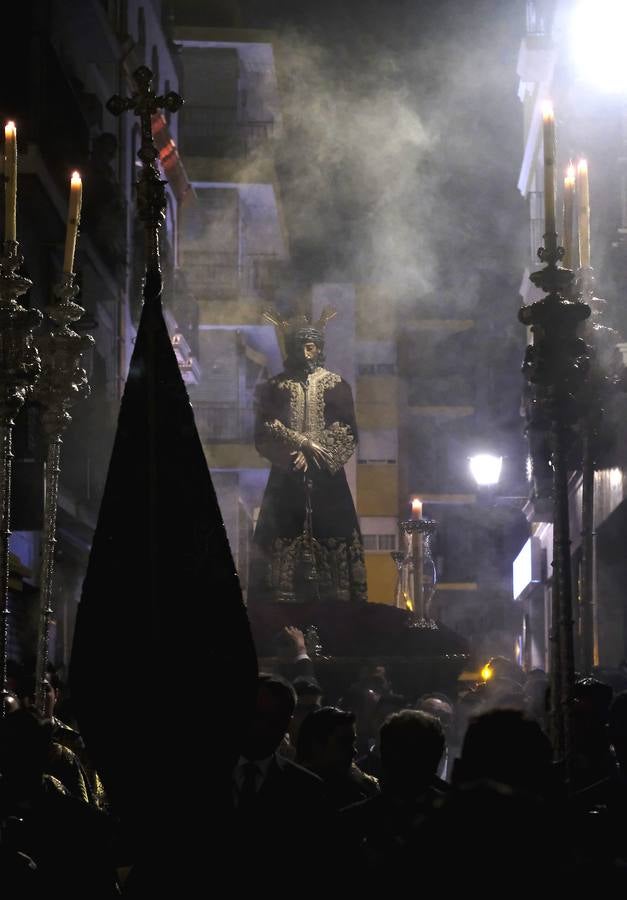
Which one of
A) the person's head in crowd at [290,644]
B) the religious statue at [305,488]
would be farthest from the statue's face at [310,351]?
the person's head in crowd at [290,644]

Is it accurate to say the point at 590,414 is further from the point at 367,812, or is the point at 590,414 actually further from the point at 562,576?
the point at 367,812

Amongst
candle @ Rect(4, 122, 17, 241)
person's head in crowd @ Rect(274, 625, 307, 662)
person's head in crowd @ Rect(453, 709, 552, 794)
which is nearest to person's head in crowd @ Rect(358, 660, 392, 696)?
person's head in crowd @ Rect(274, 625, 307, 662)

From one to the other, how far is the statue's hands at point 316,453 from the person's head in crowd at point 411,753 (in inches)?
358

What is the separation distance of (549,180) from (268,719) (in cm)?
322

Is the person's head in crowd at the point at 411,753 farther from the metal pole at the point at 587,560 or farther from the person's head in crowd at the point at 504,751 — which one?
the metal pole at the point at 587,560

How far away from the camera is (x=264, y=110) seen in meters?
34.2

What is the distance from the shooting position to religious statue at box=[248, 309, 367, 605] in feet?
44.1

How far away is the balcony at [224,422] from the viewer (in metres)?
30.8

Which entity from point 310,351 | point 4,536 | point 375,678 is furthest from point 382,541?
point 4,536

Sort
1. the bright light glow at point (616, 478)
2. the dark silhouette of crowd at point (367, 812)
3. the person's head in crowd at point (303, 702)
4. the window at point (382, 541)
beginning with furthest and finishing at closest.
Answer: the window at point (382, 541)
the bright light glow at point (616, 478)
the person's head in crowd at point (303, 702)
the dark silhouette of crowd at point (367, 812)

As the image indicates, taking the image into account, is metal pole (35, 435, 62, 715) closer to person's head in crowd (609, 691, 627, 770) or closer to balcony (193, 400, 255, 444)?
person's head in crowd (609, 691, 627, 770)

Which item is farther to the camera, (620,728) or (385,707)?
(385,707)

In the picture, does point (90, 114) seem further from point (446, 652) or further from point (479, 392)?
point (479, 392)

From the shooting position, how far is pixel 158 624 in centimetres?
517
